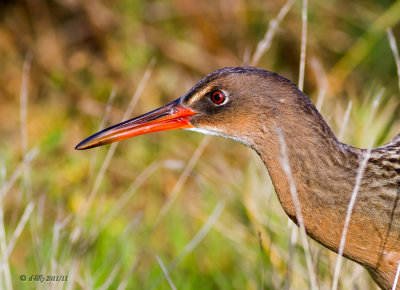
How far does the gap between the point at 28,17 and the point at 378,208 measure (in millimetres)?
4499

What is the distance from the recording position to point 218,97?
291cm

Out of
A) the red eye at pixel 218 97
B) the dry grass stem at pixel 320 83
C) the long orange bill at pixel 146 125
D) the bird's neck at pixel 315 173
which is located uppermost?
the dry grass stem at pixel 320 83

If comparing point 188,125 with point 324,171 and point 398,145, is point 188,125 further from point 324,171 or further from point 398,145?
point 398,145

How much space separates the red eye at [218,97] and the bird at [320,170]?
0.06 meters

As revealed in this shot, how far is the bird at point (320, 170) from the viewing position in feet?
8.41

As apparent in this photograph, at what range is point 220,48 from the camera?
20.3ft

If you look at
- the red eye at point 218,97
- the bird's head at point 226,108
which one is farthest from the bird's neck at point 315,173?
the red eye at point 218,97

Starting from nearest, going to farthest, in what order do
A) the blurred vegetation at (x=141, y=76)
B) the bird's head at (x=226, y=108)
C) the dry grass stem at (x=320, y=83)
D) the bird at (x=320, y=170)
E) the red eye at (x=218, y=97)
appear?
the bird at (x=320, y=170) < the bird's head at (x=226, y=108) < the red eye at (x=218, y=97) < the dry grass stem at (x=320, y=83) < the blurred vegetation at (x=141, y=76)

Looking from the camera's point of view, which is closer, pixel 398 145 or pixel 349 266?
pixel 398 145

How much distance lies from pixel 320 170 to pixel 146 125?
0.77 metres

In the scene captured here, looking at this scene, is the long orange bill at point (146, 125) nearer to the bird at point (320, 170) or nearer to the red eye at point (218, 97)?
the red eye at point (218, 97)

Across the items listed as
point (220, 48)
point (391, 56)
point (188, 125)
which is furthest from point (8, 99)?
point (188, 125)

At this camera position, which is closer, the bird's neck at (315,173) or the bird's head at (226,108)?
the bird's neck at (315,173)

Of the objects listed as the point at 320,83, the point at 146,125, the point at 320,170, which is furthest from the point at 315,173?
the point at 320,83
